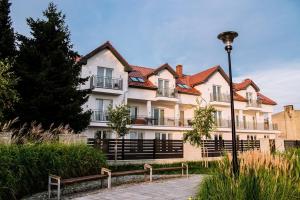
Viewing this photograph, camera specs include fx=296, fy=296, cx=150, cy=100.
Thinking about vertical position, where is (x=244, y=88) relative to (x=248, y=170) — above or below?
above

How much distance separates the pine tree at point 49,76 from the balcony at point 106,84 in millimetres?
6757

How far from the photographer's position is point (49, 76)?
58.9 feet

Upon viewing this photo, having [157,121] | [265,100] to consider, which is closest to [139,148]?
[157,121]

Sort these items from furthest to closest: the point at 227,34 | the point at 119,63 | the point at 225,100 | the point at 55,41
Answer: the point at 225,100, the point at 119,63, the point at 55,41, the point at 227,34

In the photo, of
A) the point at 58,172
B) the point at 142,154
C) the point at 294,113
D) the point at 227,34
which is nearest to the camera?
the point at 227,34

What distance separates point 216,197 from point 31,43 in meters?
16.4

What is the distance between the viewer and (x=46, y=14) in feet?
63.1

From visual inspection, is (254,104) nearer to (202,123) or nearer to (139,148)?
(202,123)

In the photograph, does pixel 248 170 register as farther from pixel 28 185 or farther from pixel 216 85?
pixel 216 85

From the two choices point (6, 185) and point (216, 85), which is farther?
point (216, 85)

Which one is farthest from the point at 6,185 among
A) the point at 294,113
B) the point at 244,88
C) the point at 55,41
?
the point at 294,113

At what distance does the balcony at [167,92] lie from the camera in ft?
102

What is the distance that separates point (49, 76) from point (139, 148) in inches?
334

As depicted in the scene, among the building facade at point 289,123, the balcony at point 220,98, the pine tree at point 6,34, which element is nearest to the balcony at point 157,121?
the balcony at point 220,98
